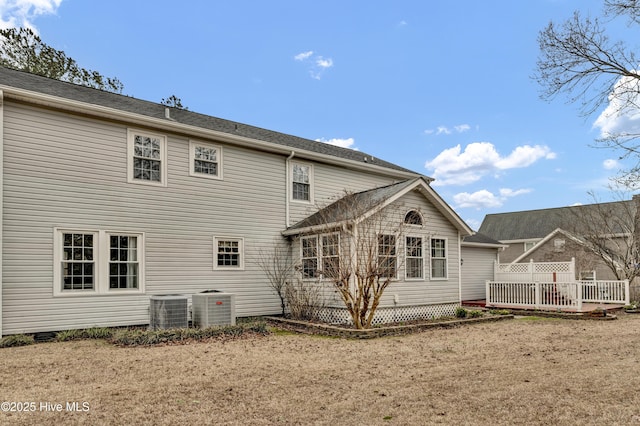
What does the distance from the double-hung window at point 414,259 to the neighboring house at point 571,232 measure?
8.80 meters

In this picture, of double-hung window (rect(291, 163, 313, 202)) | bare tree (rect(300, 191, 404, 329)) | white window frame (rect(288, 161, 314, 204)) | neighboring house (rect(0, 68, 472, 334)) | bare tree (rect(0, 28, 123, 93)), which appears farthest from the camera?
bare tree (rect(0, 28, 123, 93))

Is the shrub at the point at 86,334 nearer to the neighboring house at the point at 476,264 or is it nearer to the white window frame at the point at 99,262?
the white window frame at the point at 99,262

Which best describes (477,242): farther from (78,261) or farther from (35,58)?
(35,58)

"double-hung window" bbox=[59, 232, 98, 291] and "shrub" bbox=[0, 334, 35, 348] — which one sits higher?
"double-hung window" bbox=[59, 232, 98, 291]

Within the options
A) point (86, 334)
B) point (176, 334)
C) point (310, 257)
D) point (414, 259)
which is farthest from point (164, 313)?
point (414, 259)

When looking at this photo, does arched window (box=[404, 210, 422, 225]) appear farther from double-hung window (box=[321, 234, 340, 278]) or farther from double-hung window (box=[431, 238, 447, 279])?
double-hung window (box=[321, 234, 340, 278])

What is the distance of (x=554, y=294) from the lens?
→ 52.9 feet

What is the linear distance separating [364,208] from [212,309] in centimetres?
459

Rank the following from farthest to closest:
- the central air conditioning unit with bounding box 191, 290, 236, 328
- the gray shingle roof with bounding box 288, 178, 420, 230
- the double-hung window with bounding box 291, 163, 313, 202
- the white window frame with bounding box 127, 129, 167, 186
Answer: the double-hung window with bounding box 291, 163, 313, 202
the gray shingle roof with bounding box 288, 178, 420, 230
the white window frame with bounding box 127, 129, 167, 186
the central air conditioning unit with bounding box 191, 290, 236, 328

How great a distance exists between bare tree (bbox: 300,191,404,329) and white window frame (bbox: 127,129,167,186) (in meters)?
4.34

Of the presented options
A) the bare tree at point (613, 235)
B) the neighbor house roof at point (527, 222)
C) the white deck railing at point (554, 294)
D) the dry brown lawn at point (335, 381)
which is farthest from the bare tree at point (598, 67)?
the neighbor house roof at point (527, 222)

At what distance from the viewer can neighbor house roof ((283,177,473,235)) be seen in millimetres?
11797

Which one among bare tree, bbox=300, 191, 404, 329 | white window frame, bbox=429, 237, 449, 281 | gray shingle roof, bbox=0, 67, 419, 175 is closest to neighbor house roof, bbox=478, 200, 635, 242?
white window frame, bbox=429, 237, 449, 281

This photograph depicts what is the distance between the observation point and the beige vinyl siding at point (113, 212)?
973 centimetres
